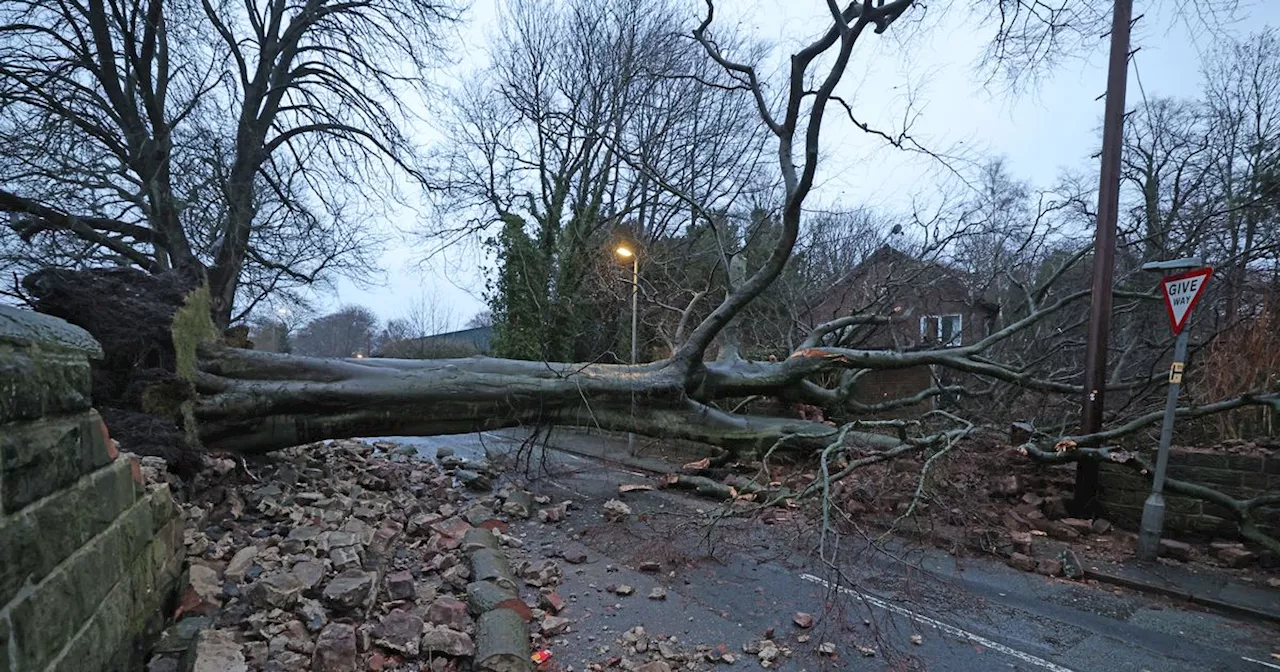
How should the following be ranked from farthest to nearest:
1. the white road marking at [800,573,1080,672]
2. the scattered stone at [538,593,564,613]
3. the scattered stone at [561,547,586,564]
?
1. the scattered stone at [561,547,586,564]
2. the scattered stone at [538,593,564,613]
3. the white road marking at [800,573,1080,672]

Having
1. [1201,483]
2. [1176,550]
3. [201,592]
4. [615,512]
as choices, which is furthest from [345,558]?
[1201,483]

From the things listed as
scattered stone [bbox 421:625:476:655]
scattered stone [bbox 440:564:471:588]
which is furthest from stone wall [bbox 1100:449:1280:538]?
scattered stone [bbox 421:625:476:655]

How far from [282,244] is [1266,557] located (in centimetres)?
1593

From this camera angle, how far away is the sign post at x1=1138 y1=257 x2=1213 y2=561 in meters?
5.19

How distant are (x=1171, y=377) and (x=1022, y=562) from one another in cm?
213

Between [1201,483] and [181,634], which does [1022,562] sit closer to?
[1201,483]

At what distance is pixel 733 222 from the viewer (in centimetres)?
1752

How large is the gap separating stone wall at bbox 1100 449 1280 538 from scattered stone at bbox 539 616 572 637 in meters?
5.90

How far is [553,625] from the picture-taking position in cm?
365

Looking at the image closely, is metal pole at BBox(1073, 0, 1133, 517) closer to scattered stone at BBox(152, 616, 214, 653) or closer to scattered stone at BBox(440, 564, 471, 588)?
scattered stone at BBox(440, 564, 471, 588)

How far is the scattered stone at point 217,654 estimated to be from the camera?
2271 mm

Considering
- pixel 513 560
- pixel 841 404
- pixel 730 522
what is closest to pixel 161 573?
pixel 513 560

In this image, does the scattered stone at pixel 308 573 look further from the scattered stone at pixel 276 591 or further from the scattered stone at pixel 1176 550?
the scattered stone at pixel 1176 550

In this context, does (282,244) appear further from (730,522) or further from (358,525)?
(730,522)
